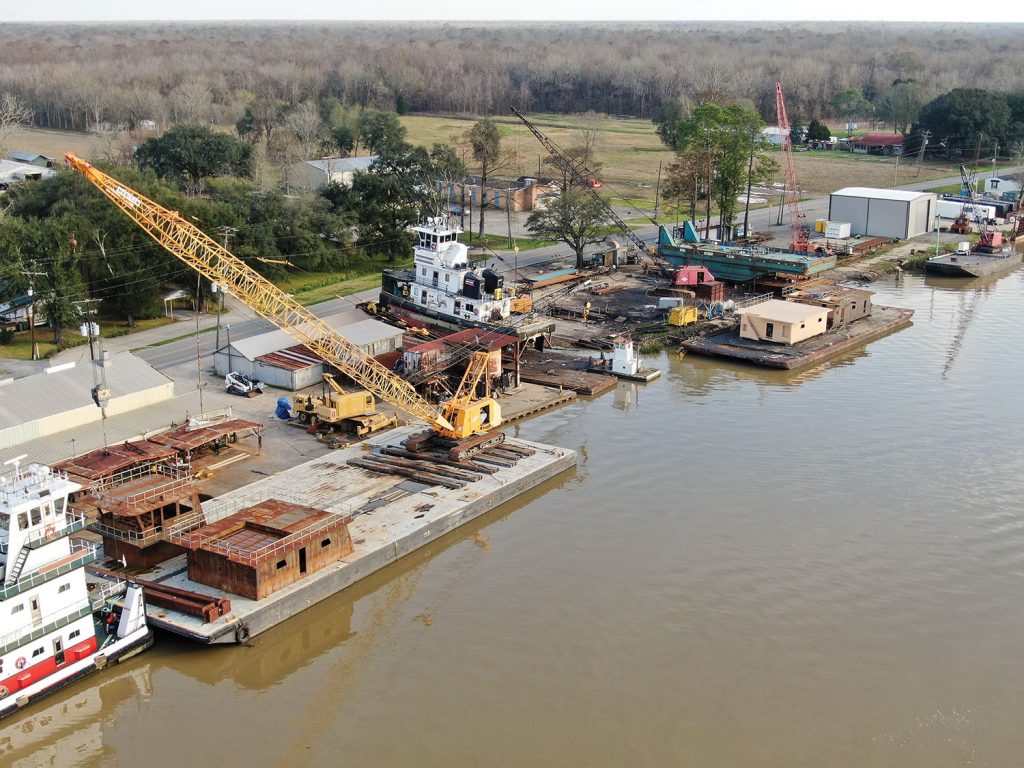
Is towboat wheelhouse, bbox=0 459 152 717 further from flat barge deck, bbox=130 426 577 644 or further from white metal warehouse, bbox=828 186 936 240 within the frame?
white metal warehouse, bbox=828 186 936 240

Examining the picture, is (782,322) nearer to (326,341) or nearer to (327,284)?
(326,341)

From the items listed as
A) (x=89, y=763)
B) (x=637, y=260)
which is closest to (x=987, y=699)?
(x=89, y=763)

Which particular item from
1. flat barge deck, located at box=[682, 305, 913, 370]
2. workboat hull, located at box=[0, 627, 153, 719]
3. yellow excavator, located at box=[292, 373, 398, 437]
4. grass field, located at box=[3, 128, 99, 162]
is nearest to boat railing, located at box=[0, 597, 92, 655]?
workboat hull, located at box=[0, 627, 153, 719]

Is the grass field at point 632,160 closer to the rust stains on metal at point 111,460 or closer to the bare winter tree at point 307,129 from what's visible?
the bare winter tree at point 307,129

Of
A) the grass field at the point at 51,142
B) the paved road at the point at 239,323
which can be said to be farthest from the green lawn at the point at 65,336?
the grass field at the point at 51,142

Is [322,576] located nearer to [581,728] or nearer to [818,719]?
[581,728]

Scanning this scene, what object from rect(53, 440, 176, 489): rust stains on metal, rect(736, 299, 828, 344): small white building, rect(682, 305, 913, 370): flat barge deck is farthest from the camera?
rect(736, 299, 828, 344): small white building
